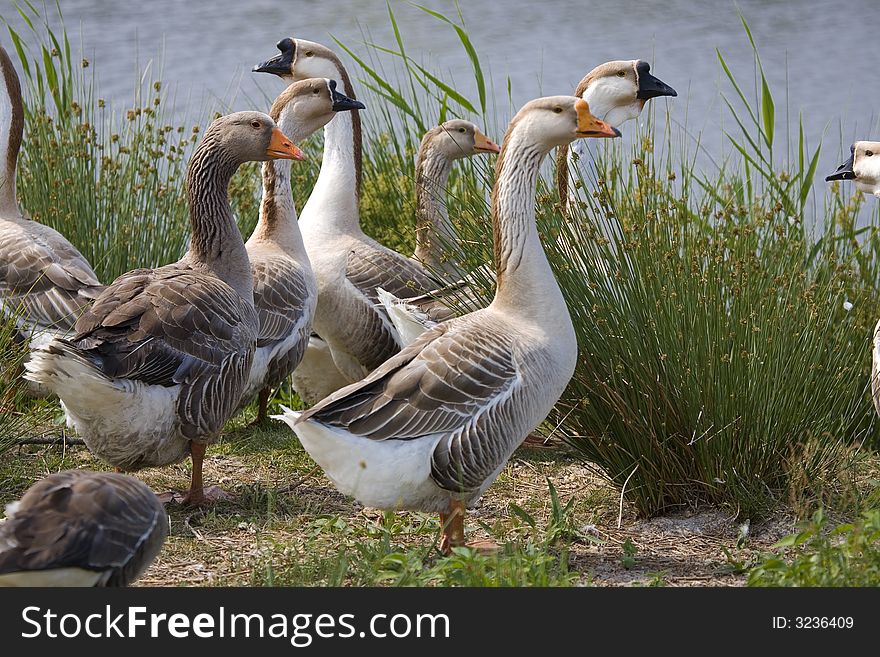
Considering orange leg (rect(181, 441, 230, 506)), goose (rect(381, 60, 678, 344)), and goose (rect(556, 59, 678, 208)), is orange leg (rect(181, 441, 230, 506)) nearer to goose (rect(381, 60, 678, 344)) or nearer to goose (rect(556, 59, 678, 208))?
goose (rect(381, 60, 678, 344))

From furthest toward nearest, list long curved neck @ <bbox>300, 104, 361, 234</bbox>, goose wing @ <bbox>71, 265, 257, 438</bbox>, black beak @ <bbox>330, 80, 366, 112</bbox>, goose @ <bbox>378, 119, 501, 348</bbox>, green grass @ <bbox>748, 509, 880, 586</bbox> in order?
long curved neck @ <bbox>300, 104, 361, 234</bbox>
black beak @ <bbox>330, 80, 366, 112</bbox>
goose @ <bbox>378, 119, 501, 348</bbox>
goose wing @ <bbox>71, 265, 257, 438</bbox>
green grass @ <bbox>748, 509, 880, 586</bbox>

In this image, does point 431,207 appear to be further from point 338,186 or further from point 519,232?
point 519,232

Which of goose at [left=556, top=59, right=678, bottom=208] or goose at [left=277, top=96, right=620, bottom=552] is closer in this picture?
goose at [left=277, top=96, right=620, bottom=552]

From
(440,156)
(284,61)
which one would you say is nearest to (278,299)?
(440,156)

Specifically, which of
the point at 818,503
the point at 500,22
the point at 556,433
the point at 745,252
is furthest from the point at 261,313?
the point at 500,22

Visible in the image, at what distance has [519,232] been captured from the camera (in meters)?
4.77

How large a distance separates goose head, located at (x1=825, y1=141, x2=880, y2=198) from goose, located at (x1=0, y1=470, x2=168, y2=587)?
4.14 m

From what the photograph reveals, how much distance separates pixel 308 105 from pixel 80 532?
11.9 feet

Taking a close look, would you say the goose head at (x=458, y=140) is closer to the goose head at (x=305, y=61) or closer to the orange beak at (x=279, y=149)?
the goose head at (x=305, y=61)

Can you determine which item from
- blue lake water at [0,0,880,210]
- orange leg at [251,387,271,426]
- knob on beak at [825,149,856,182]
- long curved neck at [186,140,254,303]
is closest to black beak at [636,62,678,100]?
knob on beak at [825,149,856,182]

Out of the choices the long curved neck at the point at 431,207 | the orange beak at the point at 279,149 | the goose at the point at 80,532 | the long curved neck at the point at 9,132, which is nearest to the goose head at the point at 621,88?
the long curved neck at the point at 431,207

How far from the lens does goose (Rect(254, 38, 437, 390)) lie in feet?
21.7

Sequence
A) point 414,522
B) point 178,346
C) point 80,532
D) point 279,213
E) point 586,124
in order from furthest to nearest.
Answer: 1. point 279,213
2. point 414,522
3. point 178,346
4. point 586,124
5. point 80,532

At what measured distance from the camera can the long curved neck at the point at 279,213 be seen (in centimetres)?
636
